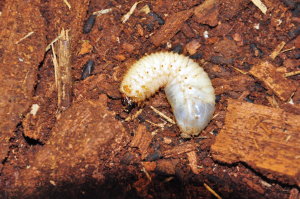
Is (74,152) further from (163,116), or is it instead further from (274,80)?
(274,80)

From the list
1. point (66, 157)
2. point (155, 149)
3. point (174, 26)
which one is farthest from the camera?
point (174, 26)

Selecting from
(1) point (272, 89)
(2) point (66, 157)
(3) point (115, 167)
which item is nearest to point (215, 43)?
(1) point (272, 89)

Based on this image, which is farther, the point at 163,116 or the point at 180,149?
the point at 163,116

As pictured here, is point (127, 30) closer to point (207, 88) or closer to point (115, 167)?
point (207, 88)

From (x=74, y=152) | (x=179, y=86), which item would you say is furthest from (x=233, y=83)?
(x=74, y=152)

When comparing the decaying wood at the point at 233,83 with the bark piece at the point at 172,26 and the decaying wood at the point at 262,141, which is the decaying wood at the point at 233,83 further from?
the bark piece at the point at 172,26

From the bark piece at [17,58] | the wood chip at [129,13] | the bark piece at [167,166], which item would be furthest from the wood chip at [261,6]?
the bark piece at [17,58]
